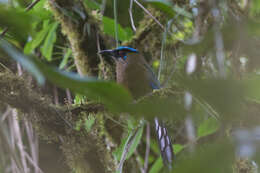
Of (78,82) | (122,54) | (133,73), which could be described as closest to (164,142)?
(133,73)

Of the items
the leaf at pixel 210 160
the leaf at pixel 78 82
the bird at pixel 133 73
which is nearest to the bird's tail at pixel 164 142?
the bird at pixel 133 73

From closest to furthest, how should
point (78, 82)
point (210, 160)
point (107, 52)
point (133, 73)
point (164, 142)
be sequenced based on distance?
point (210, 160) → point (78, 82) → point (164, 142) → point (133, 73) → point (107, 52)

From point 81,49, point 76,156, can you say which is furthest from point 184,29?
point 76,156

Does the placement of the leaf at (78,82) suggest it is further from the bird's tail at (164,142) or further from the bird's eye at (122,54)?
the bird's eye at (122,54)

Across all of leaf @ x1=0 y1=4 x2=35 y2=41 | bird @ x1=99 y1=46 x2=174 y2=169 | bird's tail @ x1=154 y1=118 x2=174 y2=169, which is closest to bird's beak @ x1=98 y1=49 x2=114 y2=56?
bird @ x1=99 y1=46 x2=174 y2=169

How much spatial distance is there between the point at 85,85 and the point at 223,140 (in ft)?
1.06

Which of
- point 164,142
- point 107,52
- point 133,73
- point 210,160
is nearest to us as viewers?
point 210,160

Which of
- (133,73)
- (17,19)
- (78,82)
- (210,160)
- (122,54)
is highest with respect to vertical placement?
(17,19)

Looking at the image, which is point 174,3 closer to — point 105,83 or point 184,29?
point 184,29

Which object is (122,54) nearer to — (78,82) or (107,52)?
(107,52)

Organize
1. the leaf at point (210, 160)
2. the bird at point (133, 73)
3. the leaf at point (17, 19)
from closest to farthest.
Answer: the leaf at point (210, 160) < the leaf at point (17, 19) < the bird at point (133, 73)

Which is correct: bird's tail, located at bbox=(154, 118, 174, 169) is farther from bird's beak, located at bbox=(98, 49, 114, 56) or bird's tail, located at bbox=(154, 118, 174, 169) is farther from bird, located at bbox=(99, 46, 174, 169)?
bird's beak, located at bbox=(98, 49, 114, 56)

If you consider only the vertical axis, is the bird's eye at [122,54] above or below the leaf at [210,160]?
below

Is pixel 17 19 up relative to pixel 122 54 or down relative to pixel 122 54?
up
